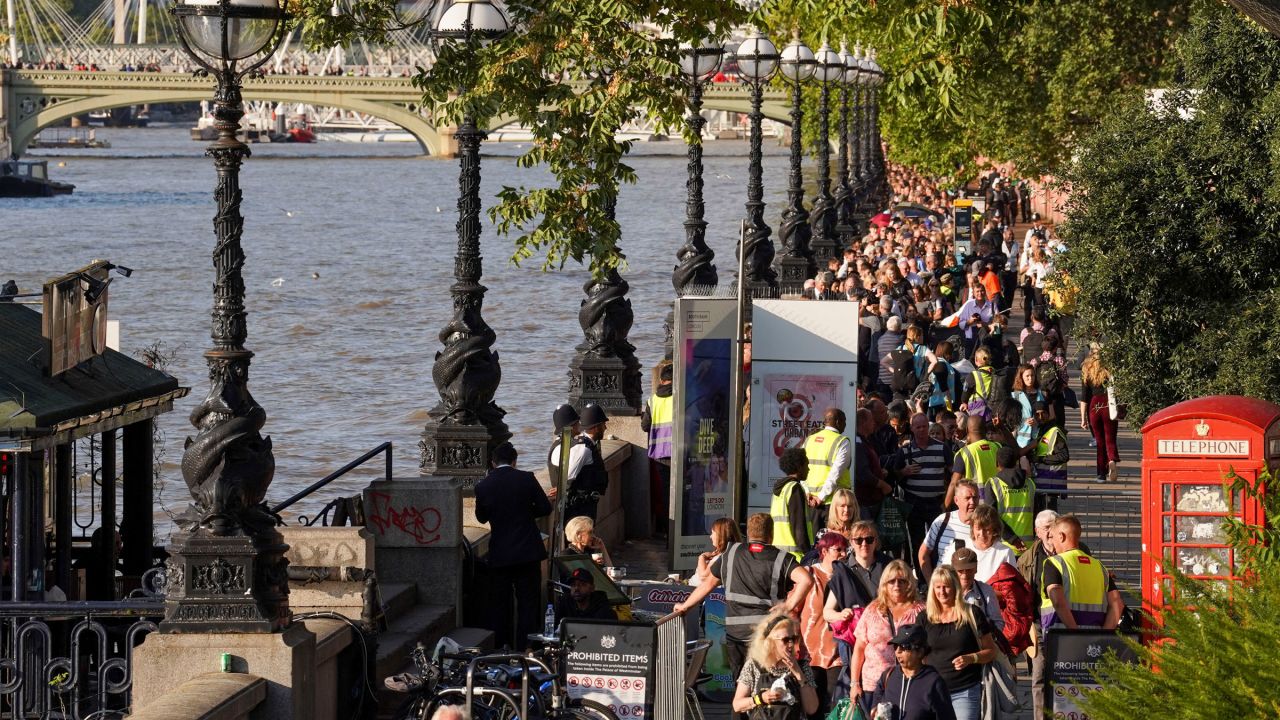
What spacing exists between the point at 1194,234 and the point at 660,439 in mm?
4588

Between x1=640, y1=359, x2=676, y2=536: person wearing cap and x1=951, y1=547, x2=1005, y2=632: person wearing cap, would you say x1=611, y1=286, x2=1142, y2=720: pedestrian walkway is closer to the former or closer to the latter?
x1=640, y1=359, x2=676, y2=536: person wearing cap

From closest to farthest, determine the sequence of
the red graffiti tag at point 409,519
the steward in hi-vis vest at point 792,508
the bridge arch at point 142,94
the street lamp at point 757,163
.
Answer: the red graffiti tag at point 409,519 → the steward in hi-vis vest at point 792,508 → the street lamp at point 757,163 → the bridge arch at point 142,94

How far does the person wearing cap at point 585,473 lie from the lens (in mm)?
14789

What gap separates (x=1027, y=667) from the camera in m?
13.4

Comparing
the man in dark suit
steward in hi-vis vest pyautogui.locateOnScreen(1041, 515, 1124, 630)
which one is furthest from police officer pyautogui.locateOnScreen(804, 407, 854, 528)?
steward in hi-vis vest pyautogui.locateOnScreen(1041, 515, 1124, 630)

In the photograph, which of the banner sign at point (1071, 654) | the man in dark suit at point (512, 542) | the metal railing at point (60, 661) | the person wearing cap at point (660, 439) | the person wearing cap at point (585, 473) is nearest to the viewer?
the metal railing at point (60, 661)

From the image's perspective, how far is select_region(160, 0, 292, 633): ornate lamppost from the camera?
9734mm

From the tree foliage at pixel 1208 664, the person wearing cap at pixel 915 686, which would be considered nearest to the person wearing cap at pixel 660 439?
the person wearing cap at pixel 915 686

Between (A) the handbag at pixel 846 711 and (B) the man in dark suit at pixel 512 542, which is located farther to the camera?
(B) the man in dark suit at pixel 512 542

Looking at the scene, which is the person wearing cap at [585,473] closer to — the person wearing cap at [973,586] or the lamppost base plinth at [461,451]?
the lamppost base plinth at [461,451]

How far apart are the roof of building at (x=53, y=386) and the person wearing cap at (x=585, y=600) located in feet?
9.59

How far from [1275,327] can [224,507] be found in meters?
9.00

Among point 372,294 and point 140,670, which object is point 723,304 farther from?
point 372,294

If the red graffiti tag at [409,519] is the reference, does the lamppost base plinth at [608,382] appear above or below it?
above
